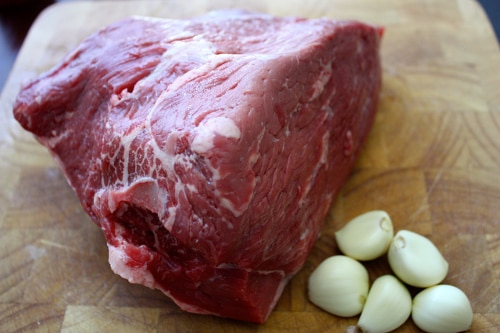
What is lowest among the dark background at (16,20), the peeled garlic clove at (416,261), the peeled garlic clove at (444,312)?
the peeled garlic clove at (444,312)

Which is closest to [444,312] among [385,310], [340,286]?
[385,310]

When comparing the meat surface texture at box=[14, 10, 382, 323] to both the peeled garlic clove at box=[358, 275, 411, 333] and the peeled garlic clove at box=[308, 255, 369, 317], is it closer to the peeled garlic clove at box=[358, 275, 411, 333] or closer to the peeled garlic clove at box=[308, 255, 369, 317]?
the peeled garlic clove at box=[308, 255, 369, 317]

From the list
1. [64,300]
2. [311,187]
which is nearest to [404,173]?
[311,187]

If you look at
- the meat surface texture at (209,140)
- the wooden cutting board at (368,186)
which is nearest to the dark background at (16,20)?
the wooden cutting board at (368,186)

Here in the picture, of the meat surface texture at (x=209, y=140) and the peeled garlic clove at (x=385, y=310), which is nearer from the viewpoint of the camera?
the meat surface texture at (x=209, y=140)

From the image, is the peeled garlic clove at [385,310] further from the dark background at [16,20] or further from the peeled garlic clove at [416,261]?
the dark background at [16,20]

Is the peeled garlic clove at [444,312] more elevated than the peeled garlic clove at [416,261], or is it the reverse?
the peeled garlic clove at [416,261]

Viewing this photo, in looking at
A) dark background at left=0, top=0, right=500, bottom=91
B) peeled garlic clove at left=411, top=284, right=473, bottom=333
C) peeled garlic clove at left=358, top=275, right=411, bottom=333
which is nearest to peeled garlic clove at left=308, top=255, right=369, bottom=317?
peeled garlic clove at left=358, top=275, right=411, bottom=333
